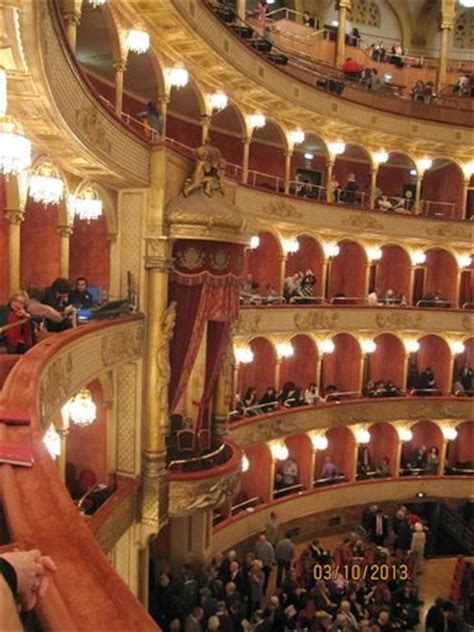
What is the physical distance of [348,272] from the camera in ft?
71.9

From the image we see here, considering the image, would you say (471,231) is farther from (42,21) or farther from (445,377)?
(42,21)

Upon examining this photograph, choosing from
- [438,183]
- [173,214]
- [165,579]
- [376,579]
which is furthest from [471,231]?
[165,579]

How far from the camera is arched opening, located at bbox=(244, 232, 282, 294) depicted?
1958 centimetres

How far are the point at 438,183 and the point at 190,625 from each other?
19.2 metres

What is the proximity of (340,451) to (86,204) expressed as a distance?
14.3 m

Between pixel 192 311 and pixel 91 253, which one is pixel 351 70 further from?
pixel 192 311

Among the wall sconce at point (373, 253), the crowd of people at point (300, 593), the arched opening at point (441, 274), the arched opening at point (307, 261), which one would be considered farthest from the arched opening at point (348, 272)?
the crowd of people at point (300, 593)

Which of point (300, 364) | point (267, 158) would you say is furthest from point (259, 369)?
point (267, 158)

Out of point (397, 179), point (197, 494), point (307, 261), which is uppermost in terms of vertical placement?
point (397, 179)

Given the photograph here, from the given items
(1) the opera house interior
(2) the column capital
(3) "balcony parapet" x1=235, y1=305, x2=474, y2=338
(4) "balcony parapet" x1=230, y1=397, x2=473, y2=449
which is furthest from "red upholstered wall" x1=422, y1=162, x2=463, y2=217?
(2) the column capital

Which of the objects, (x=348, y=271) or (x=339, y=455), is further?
A: (x=348, y=271)

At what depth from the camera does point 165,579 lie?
462 inches

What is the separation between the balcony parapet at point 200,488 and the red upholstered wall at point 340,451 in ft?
30.5

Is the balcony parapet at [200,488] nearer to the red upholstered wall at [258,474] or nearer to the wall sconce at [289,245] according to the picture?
the red upholstered wall at [258,474]
